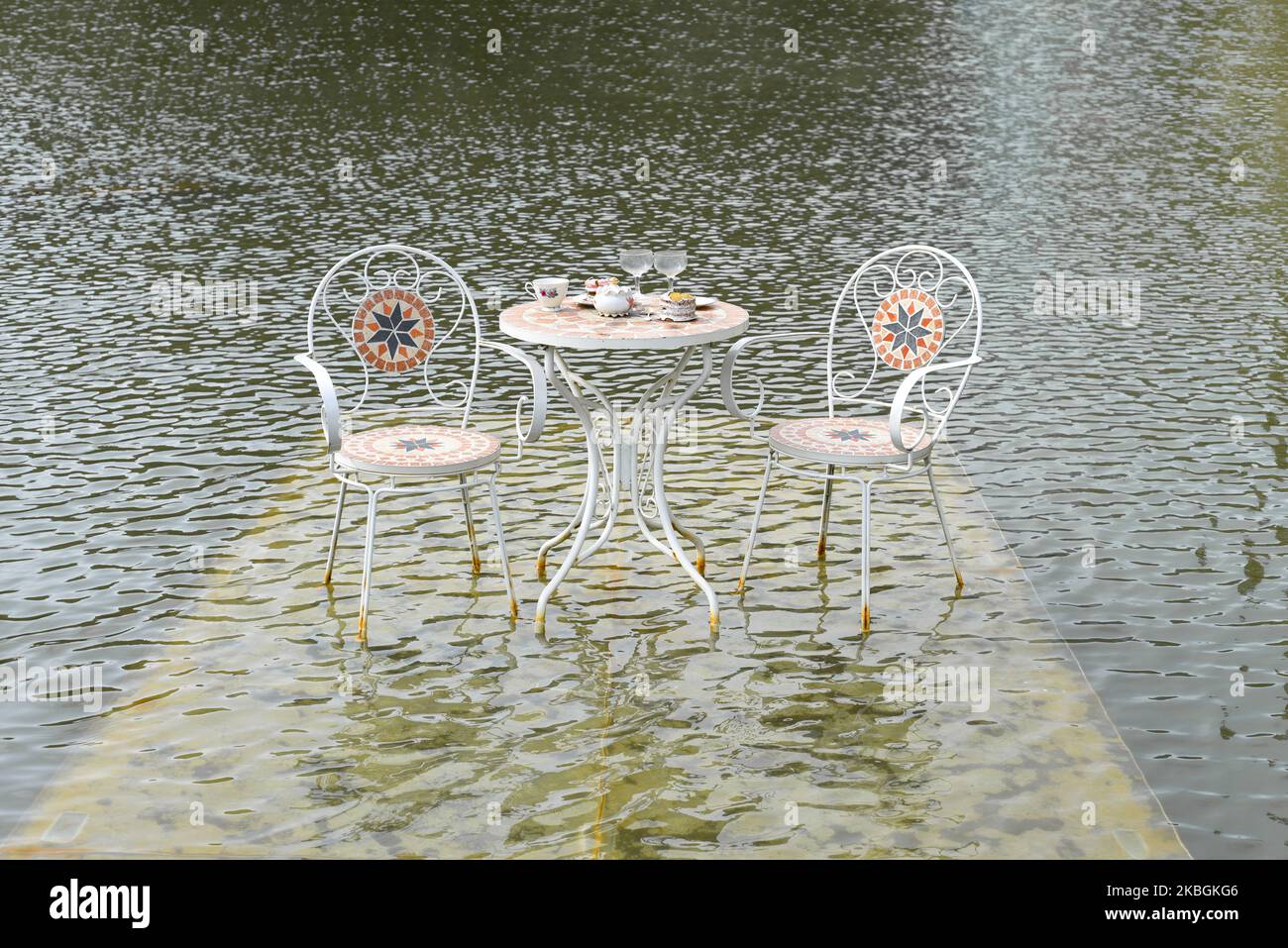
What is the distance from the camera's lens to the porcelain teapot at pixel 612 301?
14.7 ft

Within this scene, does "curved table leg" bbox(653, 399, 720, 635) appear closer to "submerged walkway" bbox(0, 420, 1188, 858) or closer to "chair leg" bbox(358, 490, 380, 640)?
"submerged walkway" bbox(0, 420, 1188, 858)

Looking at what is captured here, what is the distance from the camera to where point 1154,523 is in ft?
17.6

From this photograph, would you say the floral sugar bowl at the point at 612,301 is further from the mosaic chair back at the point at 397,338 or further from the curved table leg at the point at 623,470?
the mosaic chair back at the point at 397,338

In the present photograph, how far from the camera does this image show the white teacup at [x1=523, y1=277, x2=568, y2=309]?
4.56m

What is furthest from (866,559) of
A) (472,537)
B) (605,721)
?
(472,537)

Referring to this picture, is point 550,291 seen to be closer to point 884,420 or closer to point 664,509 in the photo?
point 664,509

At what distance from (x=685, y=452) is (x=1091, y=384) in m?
2.25

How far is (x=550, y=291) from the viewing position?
15.0ft

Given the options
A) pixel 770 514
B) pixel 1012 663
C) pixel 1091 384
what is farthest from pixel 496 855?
pixel 1091 384

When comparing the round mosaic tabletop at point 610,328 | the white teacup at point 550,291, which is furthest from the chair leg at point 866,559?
the white teacup at point 550,291

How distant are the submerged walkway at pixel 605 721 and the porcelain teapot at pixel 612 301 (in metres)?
0.92

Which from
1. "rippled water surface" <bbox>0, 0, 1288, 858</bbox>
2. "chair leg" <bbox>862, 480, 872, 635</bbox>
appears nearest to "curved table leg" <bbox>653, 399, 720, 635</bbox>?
"rippled water surface" <bbox>0, 0, 1288, 858</bbox>

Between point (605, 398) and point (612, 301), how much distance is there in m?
0.33
